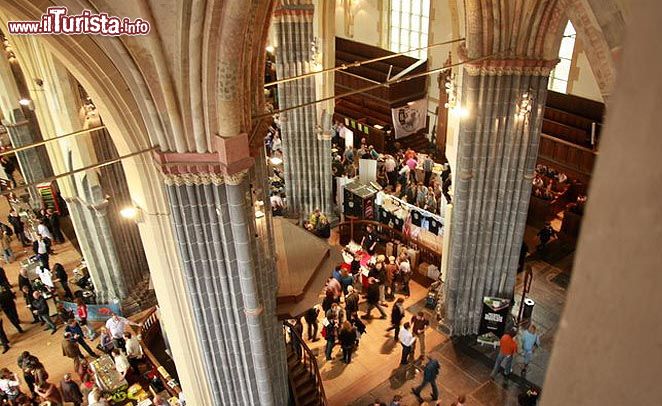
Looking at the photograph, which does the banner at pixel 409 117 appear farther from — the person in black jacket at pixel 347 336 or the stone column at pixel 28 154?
the stone column at pixel 28 154

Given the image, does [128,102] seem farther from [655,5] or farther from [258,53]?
[655,5]

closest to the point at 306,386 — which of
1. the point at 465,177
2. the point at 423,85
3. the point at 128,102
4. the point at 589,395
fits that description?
the point at 465,177

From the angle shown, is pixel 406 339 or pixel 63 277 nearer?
pixel 406 339

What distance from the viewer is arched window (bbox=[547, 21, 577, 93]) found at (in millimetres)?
17766

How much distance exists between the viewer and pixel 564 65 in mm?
18141

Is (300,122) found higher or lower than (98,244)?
higher

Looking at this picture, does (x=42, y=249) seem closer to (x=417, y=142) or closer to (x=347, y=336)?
(x=347, y=336)

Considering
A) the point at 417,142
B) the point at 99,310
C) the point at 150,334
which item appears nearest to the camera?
the point at 150,334

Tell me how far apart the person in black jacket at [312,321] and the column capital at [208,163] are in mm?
5803

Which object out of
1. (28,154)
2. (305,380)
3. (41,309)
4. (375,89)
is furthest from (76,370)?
(375,89)

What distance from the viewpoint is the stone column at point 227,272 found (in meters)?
7.18

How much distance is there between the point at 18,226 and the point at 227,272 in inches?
436

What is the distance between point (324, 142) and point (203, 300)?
8.84 metres

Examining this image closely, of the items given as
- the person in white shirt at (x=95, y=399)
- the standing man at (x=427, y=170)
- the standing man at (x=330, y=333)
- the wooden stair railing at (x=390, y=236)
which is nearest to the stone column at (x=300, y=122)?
the wooden stair railing at (x=390, y=236)
